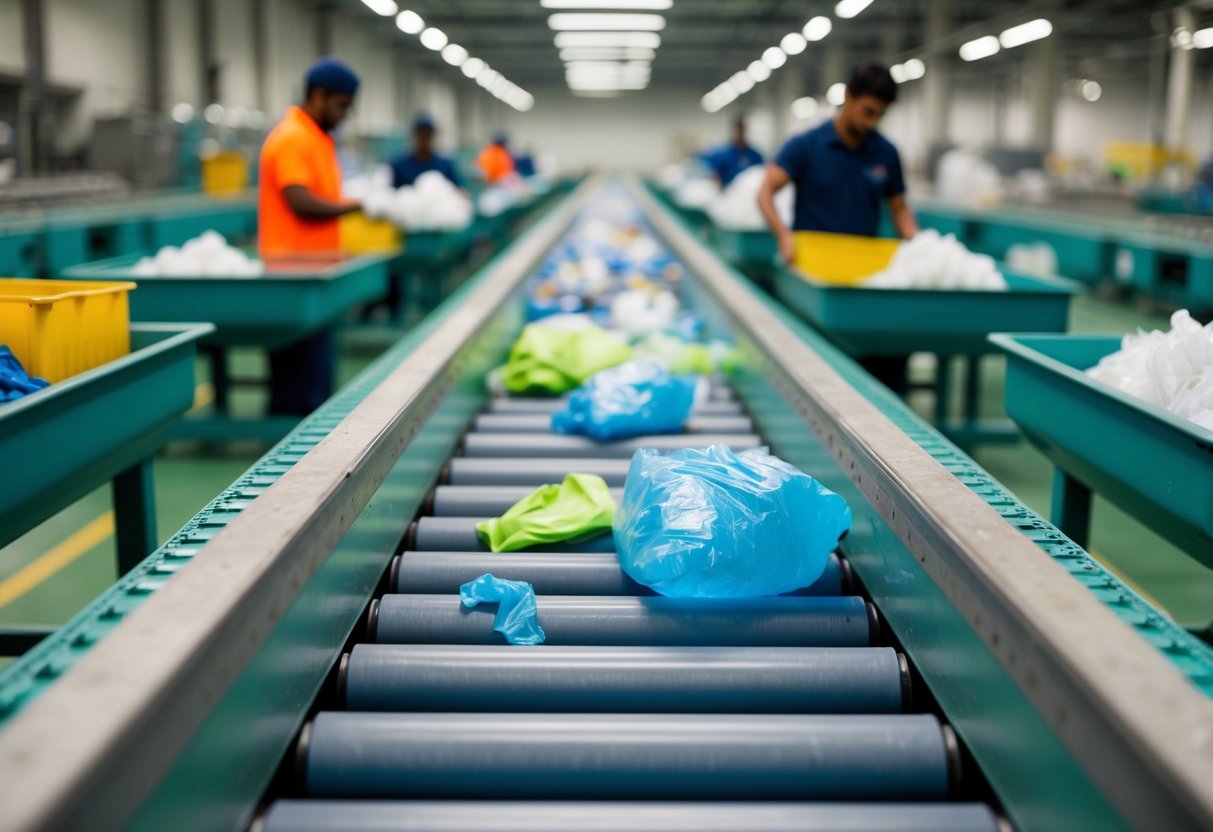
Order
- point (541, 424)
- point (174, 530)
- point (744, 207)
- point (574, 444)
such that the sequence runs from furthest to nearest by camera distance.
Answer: point (744, 207) < point (174, 530) < point (541, 424) < point (574, 444)

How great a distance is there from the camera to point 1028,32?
15484 millimetres

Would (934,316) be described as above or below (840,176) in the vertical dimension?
below

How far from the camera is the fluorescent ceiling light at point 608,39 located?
20.3 metres

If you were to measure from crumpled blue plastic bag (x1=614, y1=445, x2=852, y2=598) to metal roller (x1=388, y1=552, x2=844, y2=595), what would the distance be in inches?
4.2

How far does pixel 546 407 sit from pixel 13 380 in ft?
6.23

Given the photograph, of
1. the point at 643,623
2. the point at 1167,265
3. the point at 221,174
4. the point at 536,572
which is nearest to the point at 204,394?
the point at 536,572

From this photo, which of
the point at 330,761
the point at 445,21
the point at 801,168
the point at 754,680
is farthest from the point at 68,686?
the point at 445,21

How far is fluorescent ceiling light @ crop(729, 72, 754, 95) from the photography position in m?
30.1

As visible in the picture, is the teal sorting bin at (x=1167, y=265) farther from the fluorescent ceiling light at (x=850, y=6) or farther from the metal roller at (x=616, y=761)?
the fluorescent ceiling light at (x=850, y=6)

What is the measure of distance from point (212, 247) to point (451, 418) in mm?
1579

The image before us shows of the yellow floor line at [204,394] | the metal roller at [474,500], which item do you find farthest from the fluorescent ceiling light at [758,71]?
the metal roller at [474,500]

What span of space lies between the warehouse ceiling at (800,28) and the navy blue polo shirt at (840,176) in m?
11.5

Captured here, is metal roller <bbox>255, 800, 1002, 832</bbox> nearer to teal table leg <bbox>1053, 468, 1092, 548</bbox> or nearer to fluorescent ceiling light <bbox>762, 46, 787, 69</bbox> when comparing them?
teal table leg <bbox>1053, 468, 1092, 548</bbox>

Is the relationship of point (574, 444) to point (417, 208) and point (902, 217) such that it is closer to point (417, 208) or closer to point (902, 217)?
point (902, 217)
